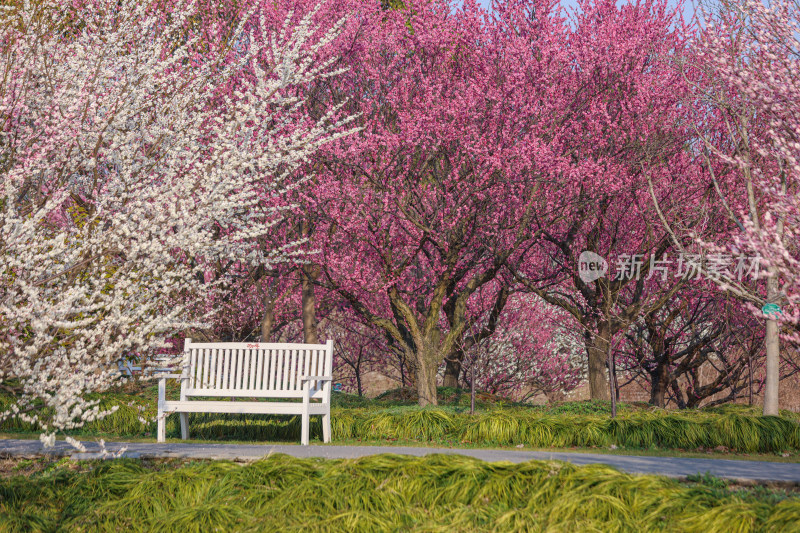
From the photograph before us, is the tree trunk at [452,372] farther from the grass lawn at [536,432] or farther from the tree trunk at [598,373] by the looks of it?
the grass lawn at [536,432]

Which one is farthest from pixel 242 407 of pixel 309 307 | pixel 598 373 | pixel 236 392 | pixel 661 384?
pixel 661 384

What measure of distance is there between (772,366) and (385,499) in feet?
23.1

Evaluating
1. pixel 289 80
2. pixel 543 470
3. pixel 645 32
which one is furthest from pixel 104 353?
pixel 645 32

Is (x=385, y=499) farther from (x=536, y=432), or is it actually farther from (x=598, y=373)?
(x=598, y=373)

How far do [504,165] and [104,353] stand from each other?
792cm

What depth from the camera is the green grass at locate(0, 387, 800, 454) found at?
8.25 meters

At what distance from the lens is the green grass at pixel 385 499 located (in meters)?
4.55

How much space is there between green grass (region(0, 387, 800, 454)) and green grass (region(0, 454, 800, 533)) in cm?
294

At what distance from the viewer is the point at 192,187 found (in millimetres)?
4848

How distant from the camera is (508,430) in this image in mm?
Answer: 8398

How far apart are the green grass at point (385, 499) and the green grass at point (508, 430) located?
2939 millimetres

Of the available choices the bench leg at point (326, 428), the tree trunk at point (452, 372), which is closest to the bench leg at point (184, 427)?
the bench leg at point (326, 428)

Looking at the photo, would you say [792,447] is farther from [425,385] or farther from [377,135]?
[377,135]

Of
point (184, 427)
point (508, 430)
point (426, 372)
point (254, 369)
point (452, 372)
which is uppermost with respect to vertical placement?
point (254, 369)
